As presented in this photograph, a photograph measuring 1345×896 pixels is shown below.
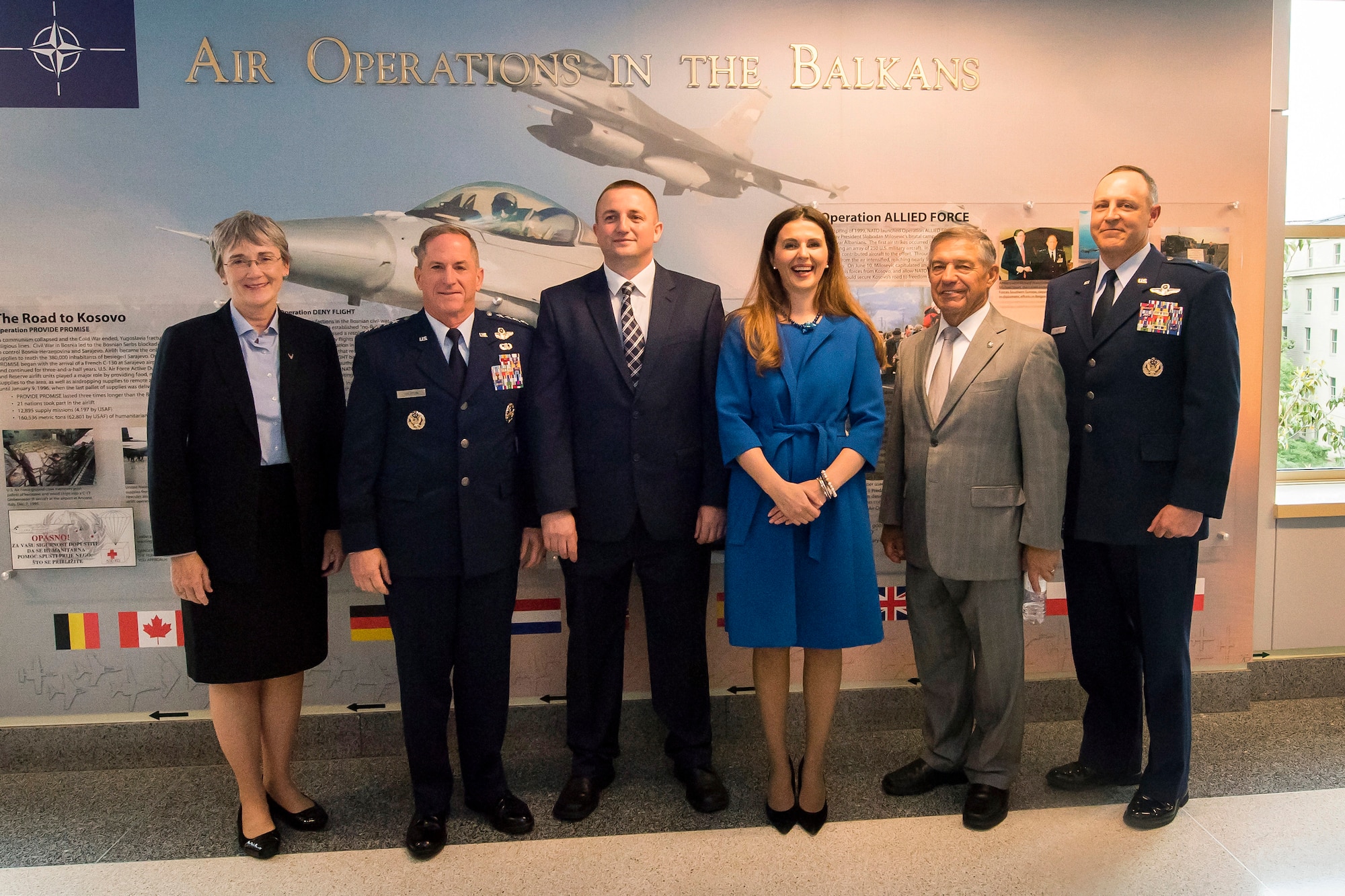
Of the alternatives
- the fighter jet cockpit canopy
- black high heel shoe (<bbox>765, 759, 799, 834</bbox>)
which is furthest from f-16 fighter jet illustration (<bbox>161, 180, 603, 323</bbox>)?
black high heel shoe (<bbox>765, 759, 799, 834</bbox>)

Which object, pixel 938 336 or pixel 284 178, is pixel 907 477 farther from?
pixel 284 178

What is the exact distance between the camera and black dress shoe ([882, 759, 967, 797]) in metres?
2.78

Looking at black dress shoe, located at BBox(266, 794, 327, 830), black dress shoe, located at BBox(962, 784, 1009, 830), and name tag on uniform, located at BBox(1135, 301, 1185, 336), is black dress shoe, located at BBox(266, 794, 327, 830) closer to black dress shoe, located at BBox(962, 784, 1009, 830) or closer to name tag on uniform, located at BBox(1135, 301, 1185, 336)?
black dress shoe, located at BBox(962, 784, 1009, 830)

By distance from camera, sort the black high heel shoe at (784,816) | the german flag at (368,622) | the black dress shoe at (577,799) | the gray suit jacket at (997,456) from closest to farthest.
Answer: the gray suit jacket at (997,456), the black high heel shoe at (784,816), the black dress shoe at (577,799), the german flag at (368,622)

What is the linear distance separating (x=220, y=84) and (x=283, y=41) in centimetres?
28

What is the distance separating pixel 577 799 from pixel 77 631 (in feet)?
6.82

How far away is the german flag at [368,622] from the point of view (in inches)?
125

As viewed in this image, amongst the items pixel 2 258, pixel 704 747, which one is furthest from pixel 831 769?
pixel 2 258

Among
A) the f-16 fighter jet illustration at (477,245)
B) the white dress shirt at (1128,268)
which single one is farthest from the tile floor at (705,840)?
the f-16 fighter jet illustration at (477,245)

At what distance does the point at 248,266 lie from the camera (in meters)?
2.40

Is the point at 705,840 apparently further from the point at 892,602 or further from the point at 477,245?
the point at 477,245

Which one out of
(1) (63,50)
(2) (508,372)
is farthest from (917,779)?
(1) (63,50)

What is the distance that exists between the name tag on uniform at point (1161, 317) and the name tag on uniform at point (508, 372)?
192cm

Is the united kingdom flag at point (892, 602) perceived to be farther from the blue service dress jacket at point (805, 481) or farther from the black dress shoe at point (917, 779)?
the blue service dress jacket at point (805, 481)
